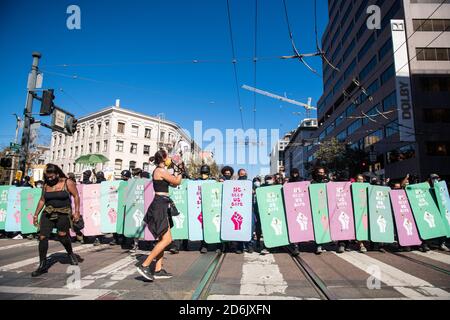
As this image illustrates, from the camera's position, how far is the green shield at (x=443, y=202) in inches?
258

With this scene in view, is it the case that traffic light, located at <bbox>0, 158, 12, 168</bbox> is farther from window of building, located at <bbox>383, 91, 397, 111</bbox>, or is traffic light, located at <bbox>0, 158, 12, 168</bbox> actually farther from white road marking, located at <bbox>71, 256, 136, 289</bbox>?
window of building, located at <bbox>383, 91, 397, 111</bbox>

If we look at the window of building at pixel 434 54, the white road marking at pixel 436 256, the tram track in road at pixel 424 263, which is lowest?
the white road marking at pixel 436 256

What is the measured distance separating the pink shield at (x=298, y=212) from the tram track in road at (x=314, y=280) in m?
0.57

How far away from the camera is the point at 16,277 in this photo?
4.01 m

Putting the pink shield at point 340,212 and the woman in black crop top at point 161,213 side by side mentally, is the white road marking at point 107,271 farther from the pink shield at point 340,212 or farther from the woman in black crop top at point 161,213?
the pink shield at point 340,212

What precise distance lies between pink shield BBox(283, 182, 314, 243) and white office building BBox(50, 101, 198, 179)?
36446 millimetres

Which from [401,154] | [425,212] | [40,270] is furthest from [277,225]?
[401,154]

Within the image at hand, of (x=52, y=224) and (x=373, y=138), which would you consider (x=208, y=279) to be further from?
(x=373, y=138)

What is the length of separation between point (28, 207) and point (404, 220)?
10439 millimetres

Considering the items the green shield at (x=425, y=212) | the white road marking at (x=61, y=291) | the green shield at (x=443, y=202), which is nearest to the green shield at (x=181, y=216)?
the white road marking at (x=61, y=291)

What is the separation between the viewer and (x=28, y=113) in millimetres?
10328

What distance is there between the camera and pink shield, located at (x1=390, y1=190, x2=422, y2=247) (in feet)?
20.2
